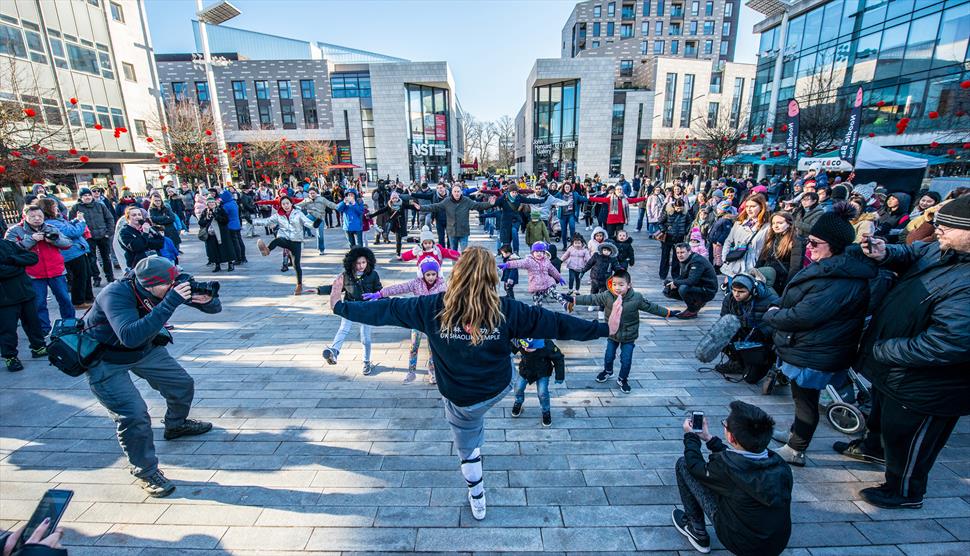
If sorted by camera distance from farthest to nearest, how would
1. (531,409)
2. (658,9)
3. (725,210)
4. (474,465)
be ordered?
(658,9) → (725,210) → (531,409) → (474,465)

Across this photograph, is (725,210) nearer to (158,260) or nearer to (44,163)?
(158,260)

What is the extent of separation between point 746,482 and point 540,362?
2.08 meters

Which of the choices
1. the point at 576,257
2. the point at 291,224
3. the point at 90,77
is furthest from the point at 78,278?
the point at 90,77

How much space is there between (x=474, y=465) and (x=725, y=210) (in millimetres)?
8874

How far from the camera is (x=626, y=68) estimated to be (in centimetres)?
5744

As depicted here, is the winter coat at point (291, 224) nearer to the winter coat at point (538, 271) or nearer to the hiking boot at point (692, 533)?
the winter coat at point (538, 271)

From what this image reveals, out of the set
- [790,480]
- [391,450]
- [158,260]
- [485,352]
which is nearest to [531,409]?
[391,450]

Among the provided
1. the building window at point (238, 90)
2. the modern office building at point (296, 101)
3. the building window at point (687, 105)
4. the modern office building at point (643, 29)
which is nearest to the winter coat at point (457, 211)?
the modern office building at point (296, 101)

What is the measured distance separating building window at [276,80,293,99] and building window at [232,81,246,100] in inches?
181

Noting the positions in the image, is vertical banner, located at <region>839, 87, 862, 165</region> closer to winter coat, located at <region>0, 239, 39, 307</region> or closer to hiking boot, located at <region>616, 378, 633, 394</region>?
hiking boot, located at <region>616, 378, 633, 394</region>

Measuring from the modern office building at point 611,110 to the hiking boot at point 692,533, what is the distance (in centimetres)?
2773

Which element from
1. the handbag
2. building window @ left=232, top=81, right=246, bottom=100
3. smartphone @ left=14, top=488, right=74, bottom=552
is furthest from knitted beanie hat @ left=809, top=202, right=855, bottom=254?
building window @ left=232, top=81, right=246, bottom=100

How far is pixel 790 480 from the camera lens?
2408 millimetres

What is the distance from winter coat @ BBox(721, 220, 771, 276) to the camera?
6.76 metres
